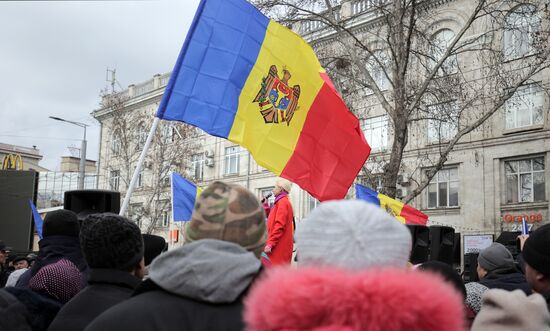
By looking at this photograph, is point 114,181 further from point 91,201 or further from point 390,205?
point 91,201

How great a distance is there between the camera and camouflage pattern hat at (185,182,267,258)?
2.17m

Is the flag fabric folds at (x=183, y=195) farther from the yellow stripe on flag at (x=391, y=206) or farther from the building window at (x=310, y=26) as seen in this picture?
the building window at (x=310, y=26)

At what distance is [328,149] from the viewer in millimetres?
6840

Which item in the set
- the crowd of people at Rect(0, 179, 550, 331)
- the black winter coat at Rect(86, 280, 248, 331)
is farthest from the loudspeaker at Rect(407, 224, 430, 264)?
the black winter coat at Rect(86, 280, 248, 331)

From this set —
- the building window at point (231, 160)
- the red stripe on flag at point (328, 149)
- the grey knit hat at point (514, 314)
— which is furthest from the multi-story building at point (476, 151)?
the grey knit hat at point (514, 314)

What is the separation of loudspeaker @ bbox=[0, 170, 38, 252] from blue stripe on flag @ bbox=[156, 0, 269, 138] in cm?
1155

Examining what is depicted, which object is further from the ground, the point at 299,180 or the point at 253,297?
the point at 299,180

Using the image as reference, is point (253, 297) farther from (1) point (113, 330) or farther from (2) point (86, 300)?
(2) point (86, 300)

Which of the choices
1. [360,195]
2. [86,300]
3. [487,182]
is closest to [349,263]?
[86,300]

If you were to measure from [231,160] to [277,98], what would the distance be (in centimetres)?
3010

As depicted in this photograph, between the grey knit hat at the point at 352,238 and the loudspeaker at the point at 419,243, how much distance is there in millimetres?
5135

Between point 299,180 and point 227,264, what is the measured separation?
451 cm

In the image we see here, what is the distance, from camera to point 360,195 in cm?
1080

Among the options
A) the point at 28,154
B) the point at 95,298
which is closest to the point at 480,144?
the point at 95,298
